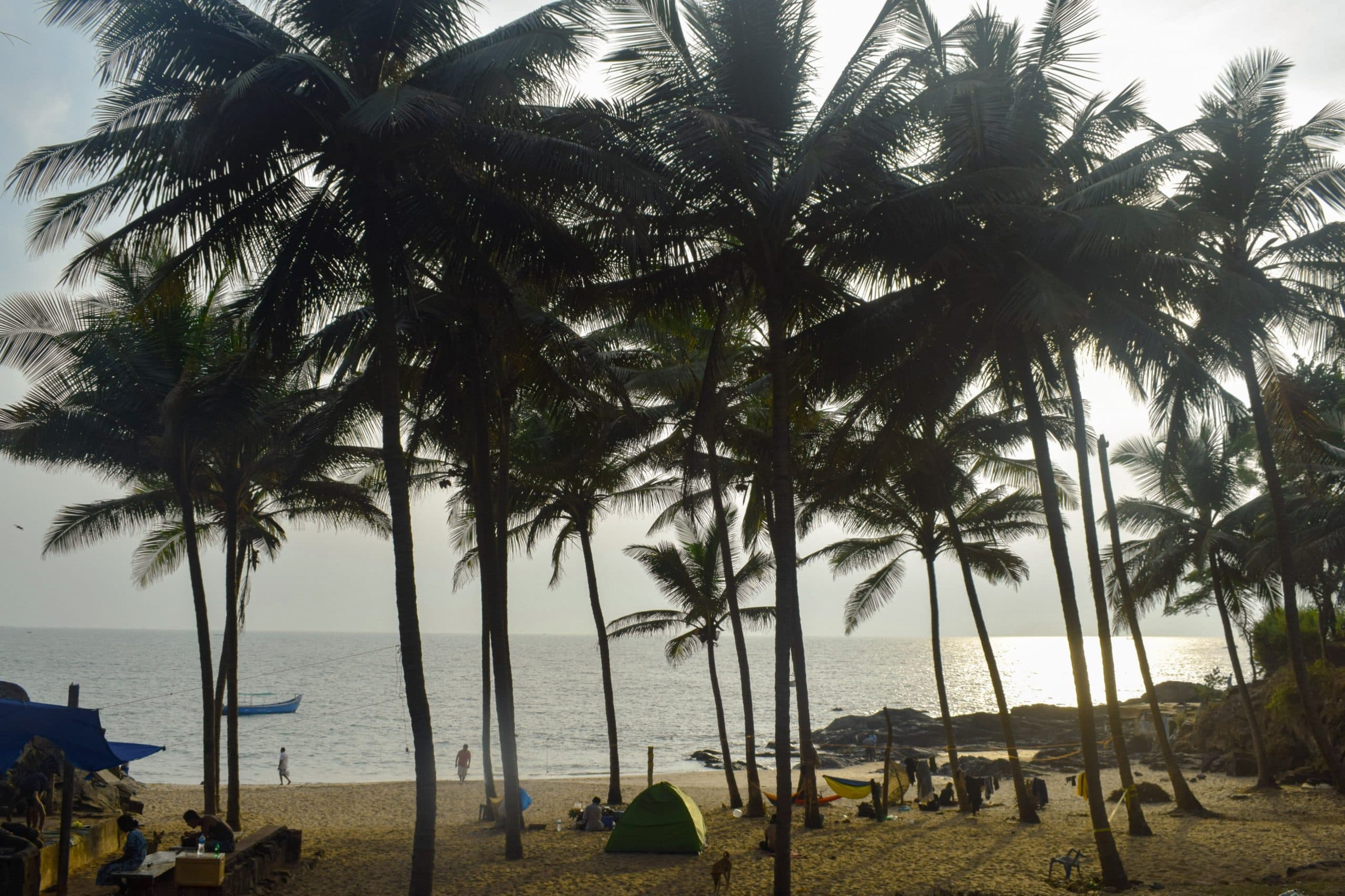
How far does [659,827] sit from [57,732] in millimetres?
8068

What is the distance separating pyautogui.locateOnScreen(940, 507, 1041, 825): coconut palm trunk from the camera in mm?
16594

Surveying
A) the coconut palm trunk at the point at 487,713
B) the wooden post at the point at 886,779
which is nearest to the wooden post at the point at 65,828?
the coconut palm trunk at the point at 487,713

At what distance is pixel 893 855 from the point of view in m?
13.4

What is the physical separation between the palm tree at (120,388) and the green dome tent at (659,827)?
7508 mm

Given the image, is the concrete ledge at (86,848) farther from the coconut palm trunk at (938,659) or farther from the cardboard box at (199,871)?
the coconut palm trunk at (938,659)

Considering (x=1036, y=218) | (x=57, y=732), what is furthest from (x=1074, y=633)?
(x=57, y=732)

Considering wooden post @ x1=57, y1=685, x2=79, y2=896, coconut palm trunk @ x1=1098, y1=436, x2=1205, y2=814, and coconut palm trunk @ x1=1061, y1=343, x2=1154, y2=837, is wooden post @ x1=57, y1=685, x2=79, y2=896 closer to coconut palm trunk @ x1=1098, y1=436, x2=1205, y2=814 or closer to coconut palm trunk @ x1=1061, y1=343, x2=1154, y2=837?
coconut palm trunk @ x1=1061, y1=343, x2=1154, y2=837

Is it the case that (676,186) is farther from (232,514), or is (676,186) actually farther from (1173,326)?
(232,514)

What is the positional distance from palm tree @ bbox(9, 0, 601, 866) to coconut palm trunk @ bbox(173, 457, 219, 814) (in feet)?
18.5

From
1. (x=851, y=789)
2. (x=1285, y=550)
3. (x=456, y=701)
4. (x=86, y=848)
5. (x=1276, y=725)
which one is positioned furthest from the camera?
(x=456, y=701)

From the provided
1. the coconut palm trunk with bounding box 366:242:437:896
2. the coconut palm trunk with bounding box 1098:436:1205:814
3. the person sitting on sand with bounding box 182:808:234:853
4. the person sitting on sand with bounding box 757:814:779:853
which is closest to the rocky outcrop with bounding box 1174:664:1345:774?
the coconut palm trunk with bounding box 1098:436:1205:814

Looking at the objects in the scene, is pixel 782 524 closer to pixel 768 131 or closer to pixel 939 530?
pixel 768 131

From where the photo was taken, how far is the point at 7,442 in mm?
14930

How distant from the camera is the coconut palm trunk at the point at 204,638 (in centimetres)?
1480
